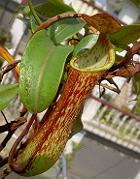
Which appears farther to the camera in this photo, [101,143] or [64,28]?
[101,143]

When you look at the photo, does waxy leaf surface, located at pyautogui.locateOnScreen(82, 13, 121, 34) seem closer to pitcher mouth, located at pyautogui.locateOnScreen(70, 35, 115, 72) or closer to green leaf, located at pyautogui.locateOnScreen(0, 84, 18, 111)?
pitcher mouth, located at pyautogui.locateOnScreen(70, 35, 115, 72)

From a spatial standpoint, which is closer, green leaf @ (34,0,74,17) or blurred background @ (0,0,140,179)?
green leaf @ (34,0,74,17)

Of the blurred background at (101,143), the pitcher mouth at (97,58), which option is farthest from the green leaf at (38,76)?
the blurred background at (101,143)

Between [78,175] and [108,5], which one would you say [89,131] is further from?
[108,5]

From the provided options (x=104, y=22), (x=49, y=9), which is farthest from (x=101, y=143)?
(x=104, y=22)

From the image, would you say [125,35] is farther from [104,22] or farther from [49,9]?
[49,9]

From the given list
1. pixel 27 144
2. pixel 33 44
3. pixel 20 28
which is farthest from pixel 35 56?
pixel 20 28

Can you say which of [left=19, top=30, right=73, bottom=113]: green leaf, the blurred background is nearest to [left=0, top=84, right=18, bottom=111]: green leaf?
[left=19, top=30, right=73, bottom=113]: green leaf
